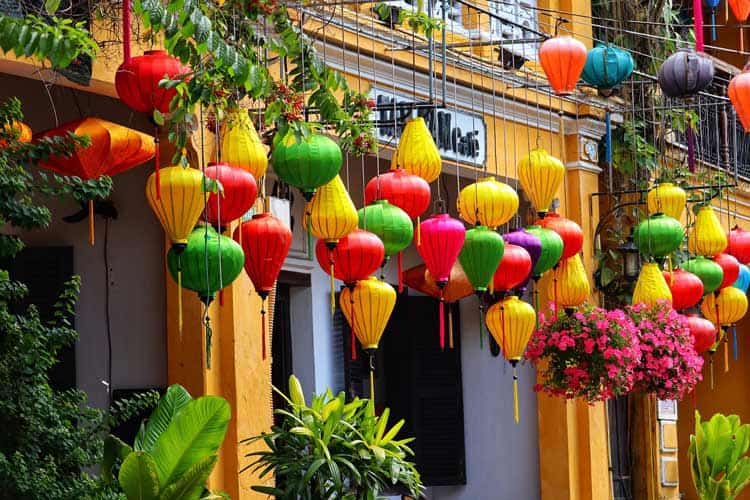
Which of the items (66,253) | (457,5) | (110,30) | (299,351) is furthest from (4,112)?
(457,5)

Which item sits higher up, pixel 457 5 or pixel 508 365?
pixel 457 5

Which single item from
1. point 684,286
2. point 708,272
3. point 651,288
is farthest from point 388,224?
point 708,272

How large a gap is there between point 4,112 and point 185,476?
1.79 meters

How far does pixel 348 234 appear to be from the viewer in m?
8.58

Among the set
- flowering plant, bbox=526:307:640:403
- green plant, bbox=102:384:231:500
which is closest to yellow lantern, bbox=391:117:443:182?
green plant, bbox=102:384:231:500

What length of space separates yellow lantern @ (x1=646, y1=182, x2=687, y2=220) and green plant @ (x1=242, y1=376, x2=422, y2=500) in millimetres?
4119

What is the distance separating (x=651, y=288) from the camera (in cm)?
1239

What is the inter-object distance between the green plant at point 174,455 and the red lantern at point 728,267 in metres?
6.50

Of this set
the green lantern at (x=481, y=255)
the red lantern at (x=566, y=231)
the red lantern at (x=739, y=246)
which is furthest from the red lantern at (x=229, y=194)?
Result: the red lantern at (x=739, y=246)

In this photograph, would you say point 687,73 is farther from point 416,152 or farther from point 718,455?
point 718,455

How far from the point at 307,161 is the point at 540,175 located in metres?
2.83

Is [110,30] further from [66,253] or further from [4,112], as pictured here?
[66,253]

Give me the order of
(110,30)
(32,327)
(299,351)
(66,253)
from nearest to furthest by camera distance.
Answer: (32,327) < (110,30) < (66,253) < (299,351)

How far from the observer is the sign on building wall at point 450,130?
36.5ft
